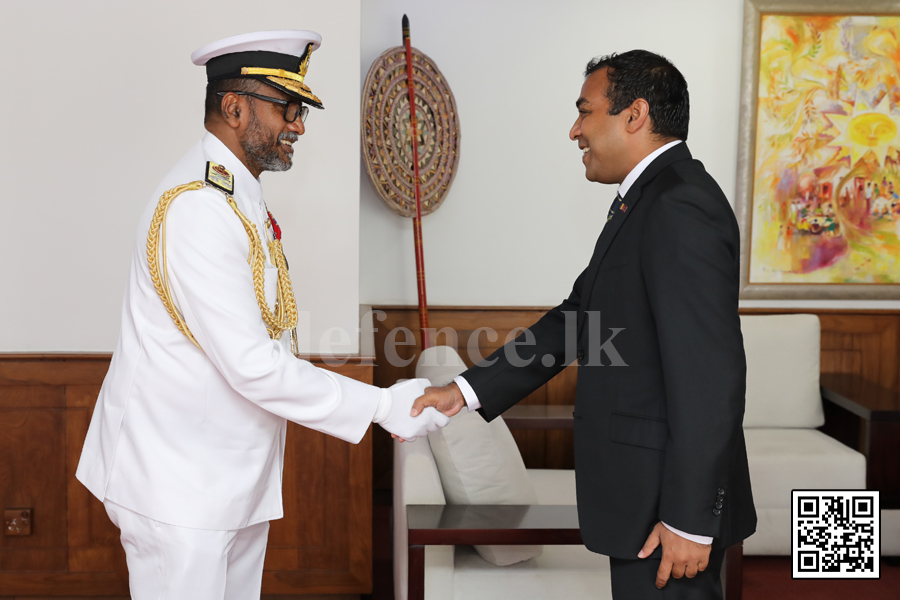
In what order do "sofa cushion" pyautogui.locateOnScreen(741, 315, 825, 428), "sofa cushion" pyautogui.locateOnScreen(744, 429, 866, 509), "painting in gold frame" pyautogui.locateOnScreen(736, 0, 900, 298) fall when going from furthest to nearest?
"painting in gold frame" pyautogui.locateOnScreen(736, 0, 900, 298), "sofa cushion" pyautogui.locateOnScreen(741, 315, 825, 428), "sofa cushion" pyautogui.locateOnScreen(744, 429, 866, 509)

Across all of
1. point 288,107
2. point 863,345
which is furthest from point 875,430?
point 288,107

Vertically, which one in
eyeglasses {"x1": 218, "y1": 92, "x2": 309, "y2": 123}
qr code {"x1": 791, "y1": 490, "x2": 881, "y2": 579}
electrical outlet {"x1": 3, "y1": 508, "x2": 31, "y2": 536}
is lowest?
qr code {"x1": 791, "y1": 490, "x2": 881, "y2": 579}

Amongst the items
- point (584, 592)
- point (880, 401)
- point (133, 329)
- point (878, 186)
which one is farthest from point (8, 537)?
point (878, 186)

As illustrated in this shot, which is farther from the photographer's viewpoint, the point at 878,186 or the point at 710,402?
the point at 878,186

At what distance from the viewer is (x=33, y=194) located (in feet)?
8.01

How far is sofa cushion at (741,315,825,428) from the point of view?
3.46 m

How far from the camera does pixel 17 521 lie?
253 cm

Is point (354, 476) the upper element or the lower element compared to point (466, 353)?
lower

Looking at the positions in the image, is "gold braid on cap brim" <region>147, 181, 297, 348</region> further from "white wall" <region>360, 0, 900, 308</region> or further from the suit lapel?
"white wall" <region>360, 0, 900, 308</region>

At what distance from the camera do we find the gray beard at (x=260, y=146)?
1.54 metres

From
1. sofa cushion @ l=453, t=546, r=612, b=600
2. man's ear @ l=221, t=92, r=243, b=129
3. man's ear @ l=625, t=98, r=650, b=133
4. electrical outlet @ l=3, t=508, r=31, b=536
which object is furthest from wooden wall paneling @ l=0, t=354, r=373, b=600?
man's ear @ l=625, t=98, r=650, b=133

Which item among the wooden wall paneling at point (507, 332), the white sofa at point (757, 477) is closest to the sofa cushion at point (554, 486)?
the white sofa at point (757, 477)

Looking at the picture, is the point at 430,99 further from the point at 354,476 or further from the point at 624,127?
the point at 624,127

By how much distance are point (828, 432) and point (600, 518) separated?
8.53 feet
